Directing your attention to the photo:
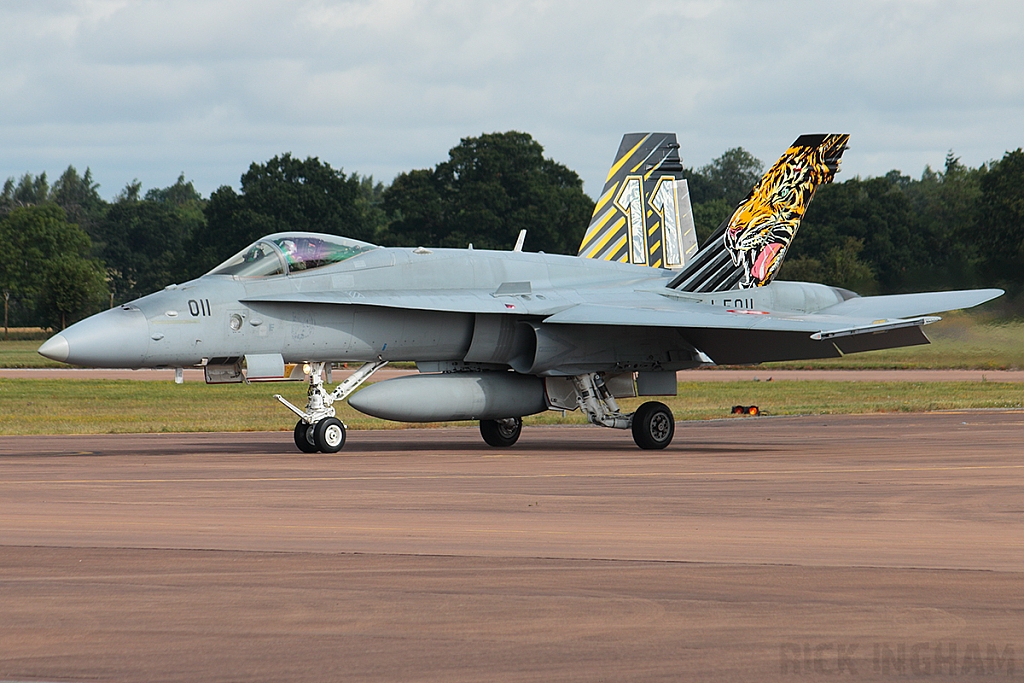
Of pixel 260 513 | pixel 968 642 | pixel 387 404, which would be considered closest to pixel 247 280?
pixel 387 404

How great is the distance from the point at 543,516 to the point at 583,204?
76.1 metres

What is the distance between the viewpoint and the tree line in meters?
52.1

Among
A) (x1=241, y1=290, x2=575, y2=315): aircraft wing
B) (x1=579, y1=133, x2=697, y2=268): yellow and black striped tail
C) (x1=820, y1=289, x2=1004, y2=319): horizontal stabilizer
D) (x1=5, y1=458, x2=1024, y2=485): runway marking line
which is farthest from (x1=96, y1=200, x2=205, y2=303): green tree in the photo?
(x1=5, y1=458, x2=1024, y2=485): runway marking line

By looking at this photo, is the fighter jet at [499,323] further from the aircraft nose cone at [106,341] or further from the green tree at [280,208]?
the green tree at [280,208]

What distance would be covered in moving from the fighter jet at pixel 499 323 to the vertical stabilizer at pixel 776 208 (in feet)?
0.07

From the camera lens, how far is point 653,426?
17.3 metres

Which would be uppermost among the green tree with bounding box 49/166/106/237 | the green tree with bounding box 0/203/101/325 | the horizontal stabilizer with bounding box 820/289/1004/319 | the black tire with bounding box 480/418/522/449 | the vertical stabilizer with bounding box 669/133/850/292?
the green tree with bounding box 49/166/106/237

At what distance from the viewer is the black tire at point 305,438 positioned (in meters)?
16.0

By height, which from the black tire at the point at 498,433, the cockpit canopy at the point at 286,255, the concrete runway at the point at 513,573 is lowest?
the concrete runway at the point at 513,573

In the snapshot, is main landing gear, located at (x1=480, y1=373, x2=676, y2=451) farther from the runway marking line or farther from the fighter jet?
the runway marking line

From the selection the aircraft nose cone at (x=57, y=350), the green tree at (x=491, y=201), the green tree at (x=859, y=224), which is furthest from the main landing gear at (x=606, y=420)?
the green tree at (x=491, y=201)

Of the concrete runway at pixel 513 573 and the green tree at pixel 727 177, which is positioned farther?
the green tree at pixel 727 177

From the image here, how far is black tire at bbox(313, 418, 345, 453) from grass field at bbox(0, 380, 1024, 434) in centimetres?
692

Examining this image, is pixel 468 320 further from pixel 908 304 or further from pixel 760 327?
pixel 908 304
